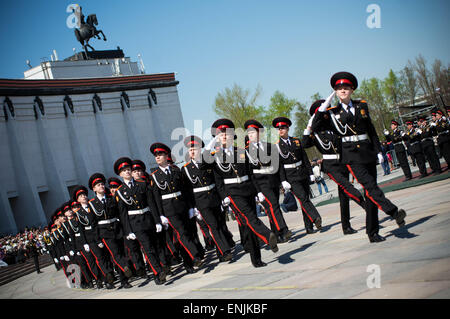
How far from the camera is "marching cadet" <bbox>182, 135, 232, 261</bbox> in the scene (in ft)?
30.1

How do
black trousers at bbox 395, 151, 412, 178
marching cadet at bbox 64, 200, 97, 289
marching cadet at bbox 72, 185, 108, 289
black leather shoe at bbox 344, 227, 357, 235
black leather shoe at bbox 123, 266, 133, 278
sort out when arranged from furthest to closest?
black trousers at bbox 395, 151, 412, 178 → marching cadet at bbox 64, 200, 97, 289 → marching cadet at bbox 72, 185, 108, 289 → black leather shoe at bbox 123, 266, 133, 278 → black leather shoe at bbox 344, 227, 357, 235

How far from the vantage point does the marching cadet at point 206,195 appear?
30.1ft

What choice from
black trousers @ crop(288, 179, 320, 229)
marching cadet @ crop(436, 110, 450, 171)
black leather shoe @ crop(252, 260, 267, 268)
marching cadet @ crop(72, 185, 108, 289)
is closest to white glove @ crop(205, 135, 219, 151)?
black leather shoe @ crop(252, 260, 267, 268)

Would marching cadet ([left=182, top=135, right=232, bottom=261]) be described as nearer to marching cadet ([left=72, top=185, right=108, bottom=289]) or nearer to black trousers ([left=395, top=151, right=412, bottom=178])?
marching cadet ([left=72, top=185, right=108, bottom=289])

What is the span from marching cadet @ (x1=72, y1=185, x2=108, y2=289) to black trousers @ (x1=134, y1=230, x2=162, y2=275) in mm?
1804

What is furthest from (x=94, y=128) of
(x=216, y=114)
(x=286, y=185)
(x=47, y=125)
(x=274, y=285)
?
(x=274, y=285)

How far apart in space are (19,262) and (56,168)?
47.1ft

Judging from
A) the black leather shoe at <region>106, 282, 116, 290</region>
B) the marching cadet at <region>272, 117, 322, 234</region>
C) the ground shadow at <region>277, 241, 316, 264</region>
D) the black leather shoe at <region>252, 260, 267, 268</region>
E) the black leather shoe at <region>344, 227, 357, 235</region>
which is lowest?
the black leather shoe at <region>106, 282, 116, 290</region>

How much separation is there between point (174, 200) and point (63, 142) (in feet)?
124

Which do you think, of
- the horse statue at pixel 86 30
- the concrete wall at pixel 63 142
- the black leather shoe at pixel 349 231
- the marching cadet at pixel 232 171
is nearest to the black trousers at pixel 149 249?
the marching cadet at pixel 232 171

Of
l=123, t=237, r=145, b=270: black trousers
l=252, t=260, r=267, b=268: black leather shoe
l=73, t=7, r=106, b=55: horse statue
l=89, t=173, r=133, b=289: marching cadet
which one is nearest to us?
l=252, t=260, r=267, b=268: black leather shoe

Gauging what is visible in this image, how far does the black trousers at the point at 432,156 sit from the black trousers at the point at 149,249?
9.83 m

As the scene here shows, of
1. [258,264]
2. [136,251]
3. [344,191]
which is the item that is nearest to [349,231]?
[344,191]

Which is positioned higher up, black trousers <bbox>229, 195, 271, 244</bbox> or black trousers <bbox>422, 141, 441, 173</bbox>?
black trousers <bbox>229, 195, 271, 244</bbox>
